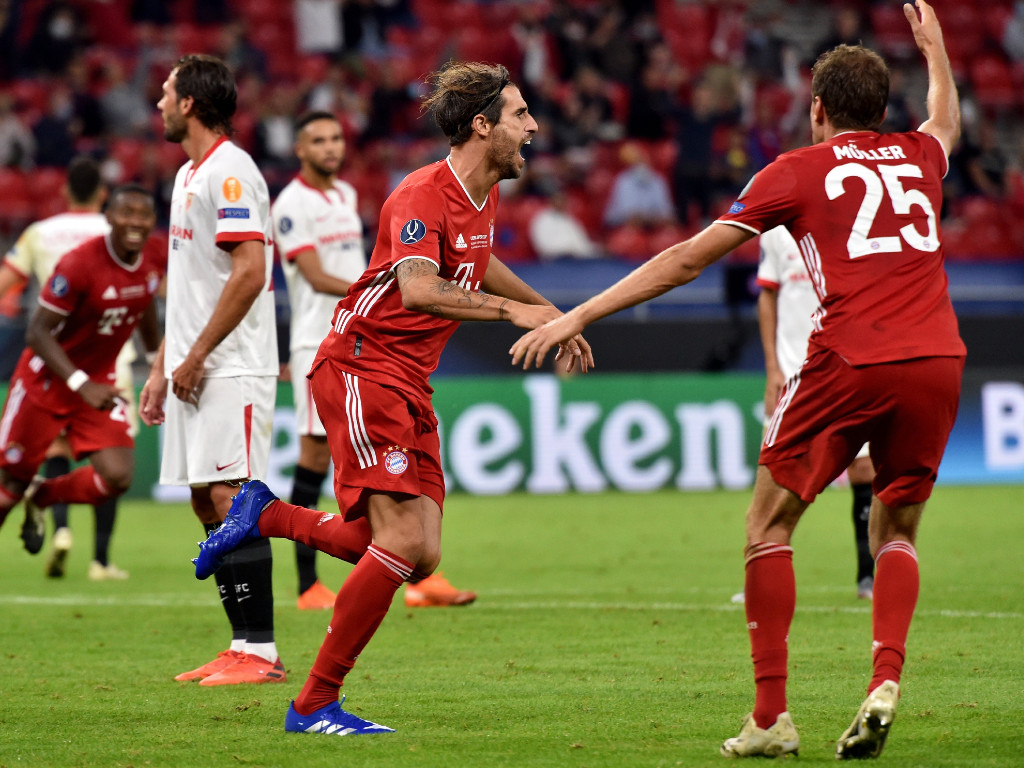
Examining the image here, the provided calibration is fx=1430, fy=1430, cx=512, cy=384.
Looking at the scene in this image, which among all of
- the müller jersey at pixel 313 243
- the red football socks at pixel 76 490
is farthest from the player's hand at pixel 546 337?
the red football socks at pixel 76 490

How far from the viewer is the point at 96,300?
802 centimetres

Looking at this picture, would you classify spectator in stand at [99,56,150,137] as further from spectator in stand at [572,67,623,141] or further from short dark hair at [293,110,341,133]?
short dark hair at [293,110,341,133]

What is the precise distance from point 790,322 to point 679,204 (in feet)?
33.1

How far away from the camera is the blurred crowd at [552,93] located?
17.6 metres

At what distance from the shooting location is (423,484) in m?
4.81

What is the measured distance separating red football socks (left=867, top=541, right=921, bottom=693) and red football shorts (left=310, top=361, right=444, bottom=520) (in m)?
1.48

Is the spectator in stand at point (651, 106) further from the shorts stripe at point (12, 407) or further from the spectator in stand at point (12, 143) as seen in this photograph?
the shorts stripe at point (12, 407)

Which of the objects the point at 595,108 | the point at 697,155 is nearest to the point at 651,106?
the point at 595,108

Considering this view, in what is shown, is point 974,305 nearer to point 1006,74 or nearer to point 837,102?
point 1006,74

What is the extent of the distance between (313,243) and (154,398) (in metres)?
2.30

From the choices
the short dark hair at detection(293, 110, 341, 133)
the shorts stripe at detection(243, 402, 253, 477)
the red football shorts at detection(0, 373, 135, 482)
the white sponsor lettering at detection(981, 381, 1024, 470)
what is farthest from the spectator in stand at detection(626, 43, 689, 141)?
the shorts stripe at detection(243, 402, 253, 477)

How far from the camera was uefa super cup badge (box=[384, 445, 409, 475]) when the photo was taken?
467 centimetres

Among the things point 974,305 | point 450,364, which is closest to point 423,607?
point 450,364

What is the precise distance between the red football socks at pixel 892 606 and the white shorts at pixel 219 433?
2.64m
